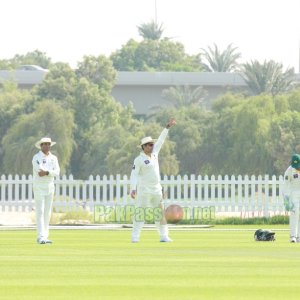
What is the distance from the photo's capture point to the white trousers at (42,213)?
77.8ft

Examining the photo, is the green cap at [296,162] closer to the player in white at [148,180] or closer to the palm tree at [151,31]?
the player in white at [148,180]

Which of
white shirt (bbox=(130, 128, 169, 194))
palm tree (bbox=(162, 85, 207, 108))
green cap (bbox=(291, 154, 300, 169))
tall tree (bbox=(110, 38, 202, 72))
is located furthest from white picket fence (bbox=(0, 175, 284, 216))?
tall tree (bbox=(110, 38, 202, 72))

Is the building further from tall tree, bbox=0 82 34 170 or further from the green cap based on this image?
the green cap

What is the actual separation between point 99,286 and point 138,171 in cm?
935

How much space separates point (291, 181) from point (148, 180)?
2.48 m

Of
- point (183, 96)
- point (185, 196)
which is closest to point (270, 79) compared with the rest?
point (183, 96)

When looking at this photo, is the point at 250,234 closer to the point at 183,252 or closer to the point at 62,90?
the point at 183,252

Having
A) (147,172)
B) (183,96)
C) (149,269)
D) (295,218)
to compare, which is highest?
(183,96)

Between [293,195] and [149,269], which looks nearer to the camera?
[149,269]

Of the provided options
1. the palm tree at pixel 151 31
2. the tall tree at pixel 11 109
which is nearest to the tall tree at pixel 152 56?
the palm tree at pixel 151 31

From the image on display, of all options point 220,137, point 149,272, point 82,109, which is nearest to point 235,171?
point 220,137

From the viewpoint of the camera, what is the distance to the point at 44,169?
78.4 ft

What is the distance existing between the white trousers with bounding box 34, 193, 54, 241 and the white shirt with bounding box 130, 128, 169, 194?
1.46 meters

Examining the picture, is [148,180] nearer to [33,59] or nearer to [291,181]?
[291,181]
